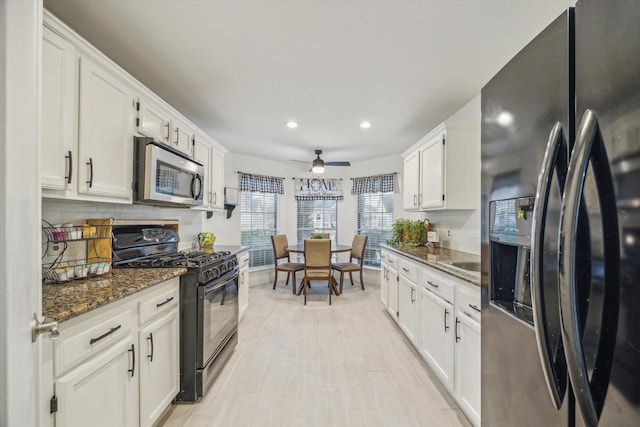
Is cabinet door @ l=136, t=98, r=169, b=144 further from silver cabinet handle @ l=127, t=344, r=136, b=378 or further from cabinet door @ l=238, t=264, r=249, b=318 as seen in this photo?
cabinet door @ l=238, t=264, r=249, b=318

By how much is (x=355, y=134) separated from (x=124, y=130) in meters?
2.82

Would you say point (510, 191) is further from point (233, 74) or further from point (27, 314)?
point (233, 74)

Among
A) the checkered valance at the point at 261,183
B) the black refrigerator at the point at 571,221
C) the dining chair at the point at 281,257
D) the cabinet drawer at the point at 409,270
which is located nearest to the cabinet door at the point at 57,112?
the black refrigerator at the point at 571,221

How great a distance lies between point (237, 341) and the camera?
2.77 meters

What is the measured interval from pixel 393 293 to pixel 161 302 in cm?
249

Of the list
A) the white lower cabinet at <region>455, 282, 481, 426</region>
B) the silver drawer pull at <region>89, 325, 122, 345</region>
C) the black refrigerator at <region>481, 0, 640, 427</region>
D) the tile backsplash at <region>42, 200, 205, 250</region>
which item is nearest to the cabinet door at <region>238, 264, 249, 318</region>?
the tile backsplash at <region>42, 200, 205, 250</region>

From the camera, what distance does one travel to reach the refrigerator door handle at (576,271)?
573mm

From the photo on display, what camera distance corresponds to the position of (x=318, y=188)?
18.6ft

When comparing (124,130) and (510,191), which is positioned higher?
(124,130)

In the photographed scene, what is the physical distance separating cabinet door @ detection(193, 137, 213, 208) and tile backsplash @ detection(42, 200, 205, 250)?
1.10 ft

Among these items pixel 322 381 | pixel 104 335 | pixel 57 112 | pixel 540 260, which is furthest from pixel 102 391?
pixel 540 260

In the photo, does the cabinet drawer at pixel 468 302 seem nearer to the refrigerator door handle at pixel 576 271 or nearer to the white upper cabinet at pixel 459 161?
the refrigerator door handle at pixel 576 271

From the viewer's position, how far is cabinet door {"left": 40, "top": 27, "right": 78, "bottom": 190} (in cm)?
128

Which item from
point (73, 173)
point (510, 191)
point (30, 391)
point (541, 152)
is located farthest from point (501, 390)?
point (73, 173)
